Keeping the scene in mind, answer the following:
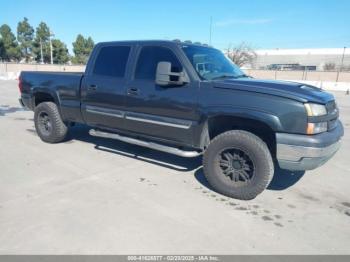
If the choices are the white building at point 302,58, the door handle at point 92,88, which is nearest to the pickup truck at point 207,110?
the door handle at point 92,88

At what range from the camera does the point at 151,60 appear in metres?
4.70

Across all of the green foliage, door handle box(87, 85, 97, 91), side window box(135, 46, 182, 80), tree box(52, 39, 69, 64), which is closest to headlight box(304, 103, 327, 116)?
side window box(135, 46, 182, 80)

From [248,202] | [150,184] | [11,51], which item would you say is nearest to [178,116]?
[150,184]

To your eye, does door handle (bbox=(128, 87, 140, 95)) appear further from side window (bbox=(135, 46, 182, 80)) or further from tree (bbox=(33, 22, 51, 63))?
tree (bbox=(33, 22, 51, 63))

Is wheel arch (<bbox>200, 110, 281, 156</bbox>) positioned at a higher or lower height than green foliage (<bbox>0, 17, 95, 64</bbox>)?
lower

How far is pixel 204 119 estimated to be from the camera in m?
4.12

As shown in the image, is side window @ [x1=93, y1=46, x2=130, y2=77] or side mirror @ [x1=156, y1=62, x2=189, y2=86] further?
side window @ [x1=93, y1=46, x2=130, y2=77]

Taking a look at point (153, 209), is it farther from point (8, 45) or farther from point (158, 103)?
point (8, 45)

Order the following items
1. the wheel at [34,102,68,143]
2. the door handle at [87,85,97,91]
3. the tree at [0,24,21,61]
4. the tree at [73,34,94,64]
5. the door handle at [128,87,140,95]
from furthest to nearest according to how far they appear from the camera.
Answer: the tree at [73,34,94,64], the tree at [0,24,21,61], the wheel at [34,102,68,143], the door handle at [87,85,97,91], the door handle at [128,87,140,95]

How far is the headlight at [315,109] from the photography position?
11.3ft

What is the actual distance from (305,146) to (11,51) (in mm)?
73799

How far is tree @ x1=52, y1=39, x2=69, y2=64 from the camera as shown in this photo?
70106 millimetres

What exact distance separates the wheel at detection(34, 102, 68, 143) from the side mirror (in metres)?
2.88

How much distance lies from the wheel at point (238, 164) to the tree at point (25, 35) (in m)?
77.2
